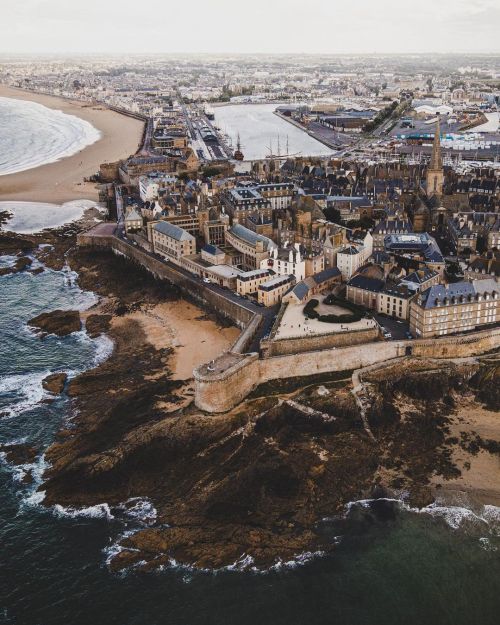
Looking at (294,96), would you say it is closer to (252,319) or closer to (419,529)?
(252,319)

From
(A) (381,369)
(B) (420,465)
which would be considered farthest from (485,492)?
(A) (381,369)

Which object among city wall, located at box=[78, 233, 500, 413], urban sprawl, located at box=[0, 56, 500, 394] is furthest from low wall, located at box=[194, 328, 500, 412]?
urban sprawl, located at box=[0, 56, 500, 394]

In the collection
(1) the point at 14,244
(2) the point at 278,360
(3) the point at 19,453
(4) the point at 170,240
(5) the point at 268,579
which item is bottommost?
(5) the point at 268,579

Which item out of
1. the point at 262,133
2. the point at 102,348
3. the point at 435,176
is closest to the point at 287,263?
the point at 102,348

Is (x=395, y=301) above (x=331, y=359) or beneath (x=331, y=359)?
above

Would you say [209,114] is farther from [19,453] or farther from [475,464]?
[475,464]
